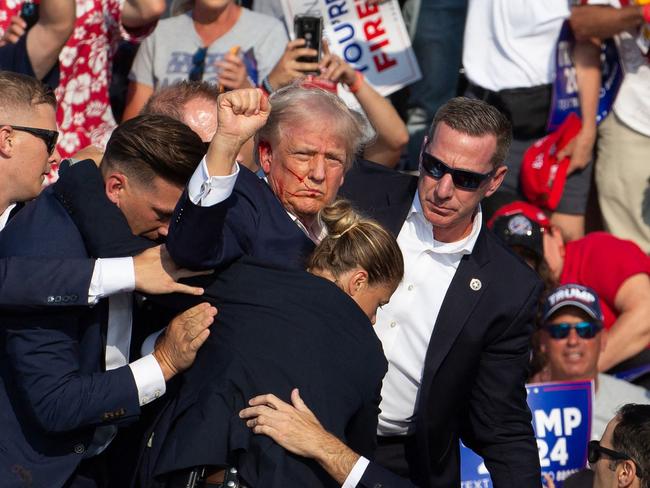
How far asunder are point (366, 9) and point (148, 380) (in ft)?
11.5

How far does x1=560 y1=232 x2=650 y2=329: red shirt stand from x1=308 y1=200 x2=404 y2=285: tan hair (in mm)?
2681

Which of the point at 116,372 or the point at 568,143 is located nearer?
the point at 116,372

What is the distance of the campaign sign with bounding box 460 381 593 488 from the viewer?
5.42m

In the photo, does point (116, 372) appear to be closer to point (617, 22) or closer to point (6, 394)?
point (6, 394)

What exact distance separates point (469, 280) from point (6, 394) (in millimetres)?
1679

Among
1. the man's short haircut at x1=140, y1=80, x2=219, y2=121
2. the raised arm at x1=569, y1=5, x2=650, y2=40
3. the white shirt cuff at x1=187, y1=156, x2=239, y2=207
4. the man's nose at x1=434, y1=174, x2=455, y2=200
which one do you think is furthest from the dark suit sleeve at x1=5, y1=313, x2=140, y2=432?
the raised arm at x1=569, y1=5, x2=650, y2=40

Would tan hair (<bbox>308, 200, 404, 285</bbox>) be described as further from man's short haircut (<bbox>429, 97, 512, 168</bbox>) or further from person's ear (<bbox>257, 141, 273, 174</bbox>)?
man's short haircut (<bbox>429, 97, 512, 168</bbox>)

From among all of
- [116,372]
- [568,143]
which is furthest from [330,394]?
[568,143]

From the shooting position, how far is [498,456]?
4.52 metres

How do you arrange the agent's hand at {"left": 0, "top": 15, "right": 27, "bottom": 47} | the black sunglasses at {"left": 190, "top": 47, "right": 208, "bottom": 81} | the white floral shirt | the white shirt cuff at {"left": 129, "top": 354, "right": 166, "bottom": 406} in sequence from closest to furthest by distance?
the white shirt cuff at {"left": 129, "top": 354, "right": 166, "bottom": 406}
the agent's hand at {"left": 0, "top": 15, "right": 27, "bottom": 47}
the white floral shirt
the black sunglasses at {"left": 190, "top": 47, "right": 208, "bottom": 81}

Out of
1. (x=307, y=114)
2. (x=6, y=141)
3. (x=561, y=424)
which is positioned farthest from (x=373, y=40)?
(x=6, y=141)

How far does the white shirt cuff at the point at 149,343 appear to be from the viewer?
12.9ft

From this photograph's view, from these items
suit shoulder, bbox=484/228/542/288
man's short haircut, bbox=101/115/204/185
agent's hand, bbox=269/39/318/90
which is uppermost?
man's short haircut, bbox=101/115/204/185

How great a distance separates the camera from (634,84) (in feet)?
22.2
